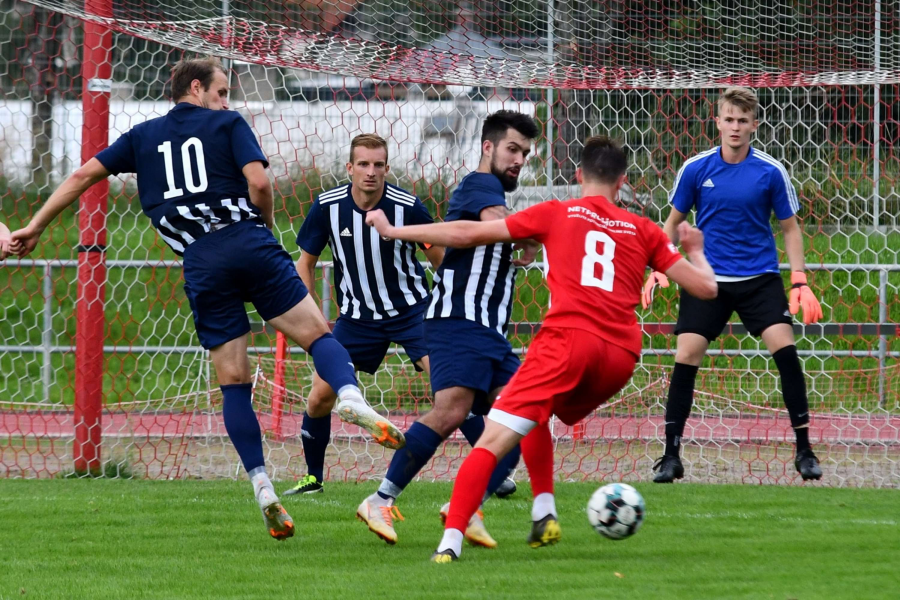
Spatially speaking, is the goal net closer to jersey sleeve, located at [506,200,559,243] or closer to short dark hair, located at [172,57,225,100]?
short dark hair, located at [172,57,225,100]

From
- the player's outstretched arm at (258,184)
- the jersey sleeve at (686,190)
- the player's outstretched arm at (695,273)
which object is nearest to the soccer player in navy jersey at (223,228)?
the player's outstretched arm at (258,184)

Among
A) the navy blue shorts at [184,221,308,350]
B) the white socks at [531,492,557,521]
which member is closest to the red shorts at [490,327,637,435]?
the white socks at [531,492,557,521]

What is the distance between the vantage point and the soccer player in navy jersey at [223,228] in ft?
15.8

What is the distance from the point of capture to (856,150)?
28.6 ft

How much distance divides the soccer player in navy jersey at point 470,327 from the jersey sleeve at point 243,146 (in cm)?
88

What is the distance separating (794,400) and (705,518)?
1102 mm

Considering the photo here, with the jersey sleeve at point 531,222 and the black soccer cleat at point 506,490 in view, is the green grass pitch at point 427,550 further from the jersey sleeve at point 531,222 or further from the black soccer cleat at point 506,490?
the jersey sleeve at point 531,222

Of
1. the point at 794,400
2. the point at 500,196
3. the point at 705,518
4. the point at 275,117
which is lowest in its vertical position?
the point at 705,518

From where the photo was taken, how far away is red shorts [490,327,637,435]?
416 cm

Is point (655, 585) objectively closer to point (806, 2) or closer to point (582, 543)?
point (582, 543)

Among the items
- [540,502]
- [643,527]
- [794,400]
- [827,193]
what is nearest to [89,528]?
[540,502]

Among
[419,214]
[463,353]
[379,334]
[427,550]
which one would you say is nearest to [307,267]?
[379,334]

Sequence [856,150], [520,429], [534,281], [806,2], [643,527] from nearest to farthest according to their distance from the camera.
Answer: [520,429] → [643,527] → [806,2] → [856,150] → [534,281]

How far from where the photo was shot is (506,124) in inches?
191
